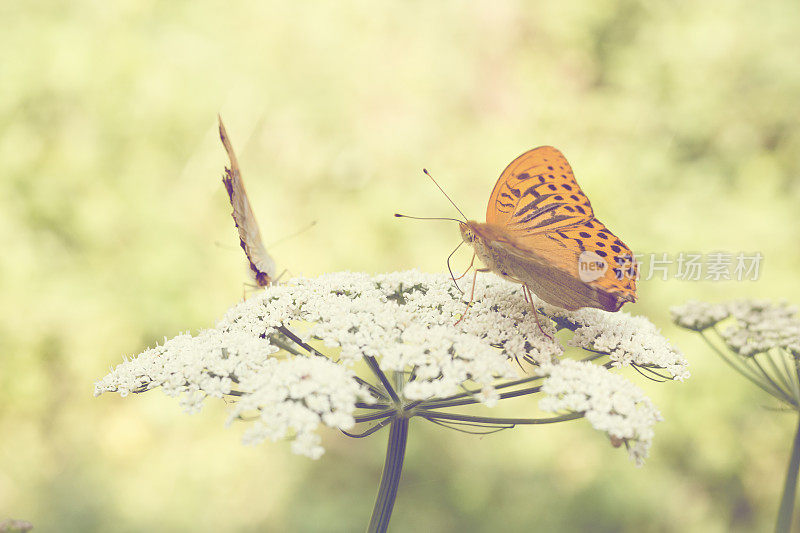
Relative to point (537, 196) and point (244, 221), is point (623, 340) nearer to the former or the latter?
point (537, 196)

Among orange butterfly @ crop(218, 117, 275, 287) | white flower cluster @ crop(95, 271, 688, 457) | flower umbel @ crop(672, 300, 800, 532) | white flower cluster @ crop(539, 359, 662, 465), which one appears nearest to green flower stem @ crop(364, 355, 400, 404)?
white flower cluster @ crop(95, 271, 688, 457)

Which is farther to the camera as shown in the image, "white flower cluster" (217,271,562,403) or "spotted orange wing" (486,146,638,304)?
"spotted orange wing" (486,146,638,304)

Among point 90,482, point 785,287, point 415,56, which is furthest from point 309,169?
point 785,287

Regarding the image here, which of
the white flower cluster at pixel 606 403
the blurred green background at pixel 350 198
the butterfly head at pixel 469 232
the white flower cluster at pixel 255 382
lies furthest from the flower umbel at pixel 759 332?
the blurred green background at pixel 350 198

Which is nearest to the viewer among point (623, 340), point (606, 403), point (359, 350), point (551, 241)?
point (606, 403)

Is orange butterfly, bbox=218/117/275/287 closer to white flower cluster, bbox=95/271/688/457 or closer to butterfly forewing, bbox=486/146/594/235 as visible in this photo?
white flower cluster, bbox=95/271/688/457

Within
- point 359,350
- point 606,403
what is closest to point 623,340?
point 606,403

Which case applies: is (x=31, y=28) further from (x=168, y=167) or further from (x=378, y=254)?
(x=378, y=254)
